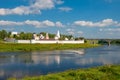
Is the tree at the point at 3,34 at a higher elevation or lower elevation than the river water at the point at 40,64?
higher

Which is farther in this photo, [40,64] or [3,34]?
[3,34]

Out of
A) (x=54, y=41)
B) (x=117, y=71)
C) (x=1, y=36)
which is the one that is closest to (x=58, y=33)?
(x=54, y=41)

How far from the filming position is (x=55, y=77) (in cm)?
2475

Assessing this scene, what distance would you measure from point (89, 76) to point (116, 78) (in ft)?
8.55

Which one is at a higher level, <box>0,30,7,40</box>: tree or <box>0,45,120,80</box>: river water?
<box>0,30,7,40</box>: tree

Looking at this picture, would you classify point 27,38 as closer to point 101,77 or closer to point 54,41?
point 54,41

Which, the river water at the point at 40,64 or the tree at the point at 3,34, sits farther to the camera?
the tree at the point at 3,34

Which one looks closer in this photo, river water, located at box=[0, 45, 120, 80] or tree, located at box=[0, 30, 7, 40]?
river water, located at box=[0, 45, 120, 80]

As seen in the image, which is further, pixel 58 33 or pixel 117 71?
pixel 58 33

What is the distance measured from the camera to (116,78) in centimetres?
2439

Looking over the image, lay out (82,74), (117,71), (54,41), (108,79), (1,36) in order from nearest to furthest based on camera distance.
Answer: (108,79) < (82,74) < (117,71) < (54,41) < (1,36)

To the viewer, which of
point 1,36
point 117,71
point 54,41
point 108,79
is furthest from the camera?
point 1,36

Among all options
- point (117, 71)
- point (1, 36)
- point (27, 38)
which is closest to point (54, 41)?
point (27, 38)

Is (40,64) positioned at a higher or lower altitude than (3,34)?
lower
